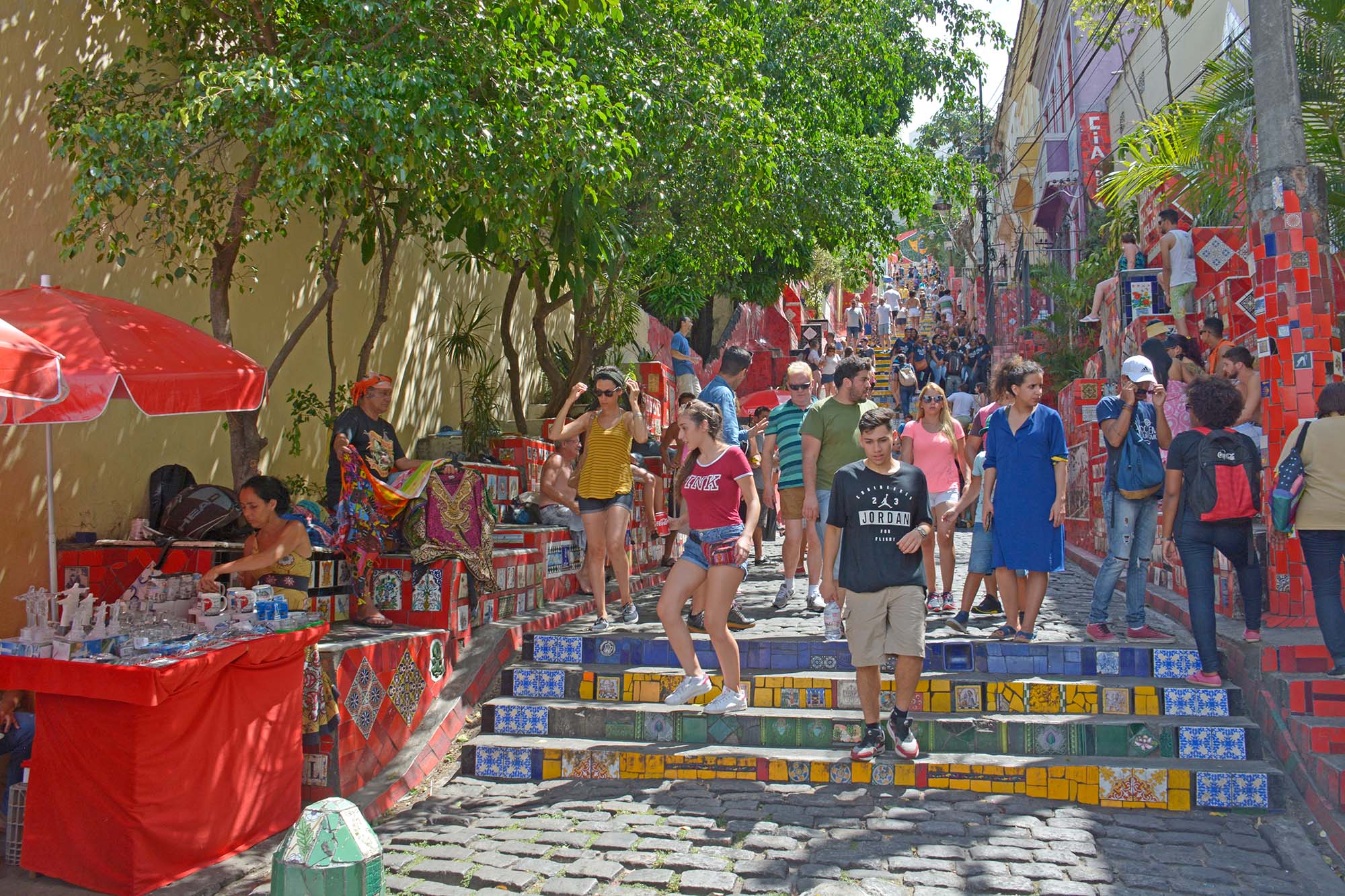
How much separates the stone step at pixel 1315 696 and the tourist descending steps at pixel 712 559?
2.87m

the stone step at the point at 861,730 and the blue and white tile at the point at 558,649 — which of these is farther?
the blue and white tile at the point at 558,649

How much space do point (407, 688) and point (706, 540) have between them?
79.6 inches

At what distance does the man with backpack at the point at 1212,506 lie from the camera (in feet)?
19.8

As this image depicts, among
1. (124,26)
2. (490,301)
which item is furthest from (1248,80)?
(124,26)

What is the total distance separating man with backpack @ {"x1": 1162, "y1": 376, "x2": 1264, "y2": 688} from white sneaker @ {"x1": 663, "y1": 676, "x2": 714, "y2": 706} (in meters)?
2.74

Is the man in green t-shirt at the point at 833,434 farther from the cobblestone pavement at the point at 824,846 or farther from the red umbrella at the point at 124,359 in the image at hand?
the red umbrella at the point at 124,359

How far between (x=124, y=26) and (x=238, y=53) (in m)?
0.86

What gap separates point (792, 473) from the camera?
8367mm

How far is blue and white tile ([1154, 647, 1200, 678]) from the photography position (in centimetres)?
637

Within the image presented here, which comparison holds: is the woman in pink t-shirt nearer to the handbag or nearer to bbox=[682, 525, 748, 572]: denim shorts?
bbox=[682, 525, 748, 572]: denim shorts

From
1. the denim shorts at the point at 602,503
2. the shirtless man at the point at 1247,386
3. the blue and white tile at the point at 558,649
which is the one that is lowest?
the blue and white tile at the point at 558,649

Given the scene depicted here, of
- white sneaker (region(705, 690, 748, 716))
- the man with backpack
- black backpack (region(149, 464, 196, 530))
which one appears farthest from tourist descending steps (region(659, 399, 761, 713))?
black backpack (region(149, 464, 196, 530))

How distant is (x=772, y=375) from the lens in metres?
25.5

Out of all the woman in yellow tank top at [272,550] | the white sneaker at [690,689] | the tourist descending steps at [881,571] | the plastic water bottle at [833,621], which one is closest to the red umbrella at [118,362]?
the woman in yellow tank top at [272,550]
